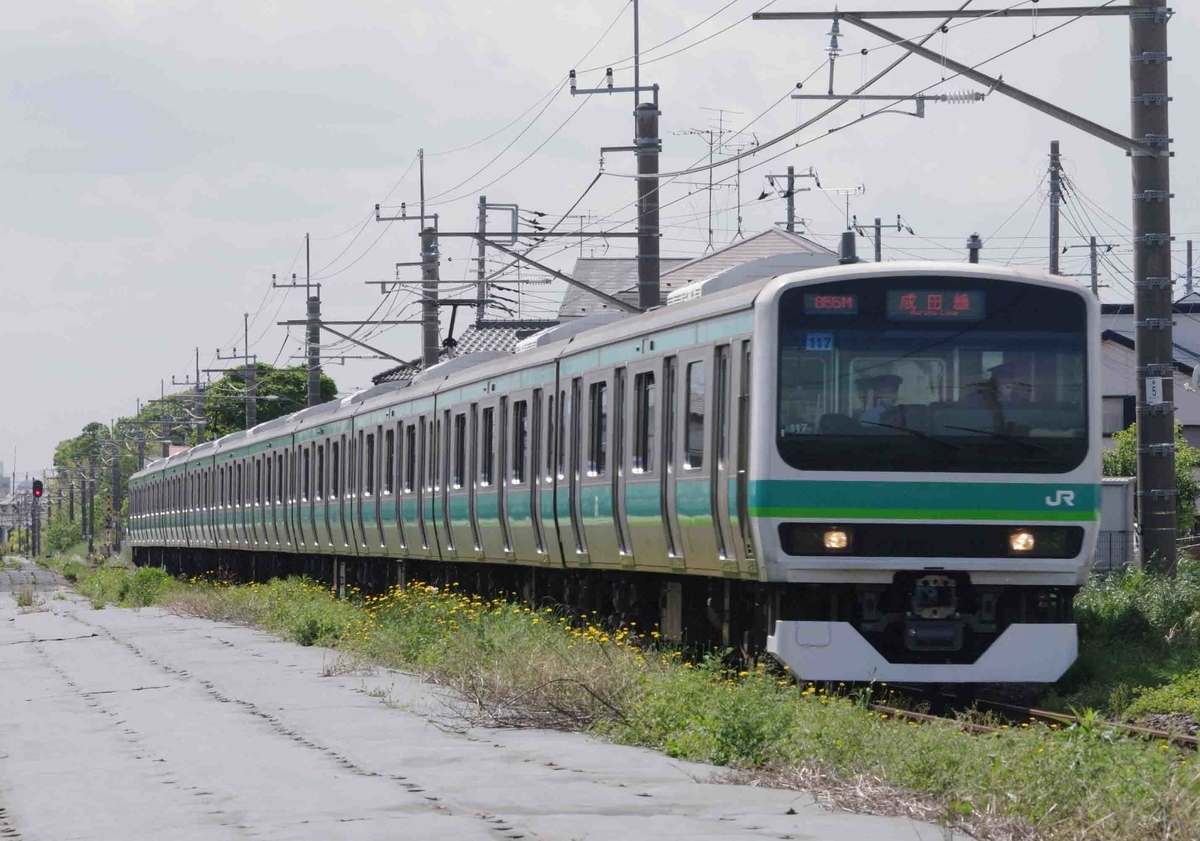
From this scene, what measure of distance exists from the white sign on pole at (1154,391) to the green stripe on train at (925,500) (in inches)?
118

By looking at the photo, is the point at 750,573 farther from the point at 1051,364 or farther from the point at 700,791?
the point at 700,791

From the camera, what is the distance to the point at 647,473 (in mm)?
15750

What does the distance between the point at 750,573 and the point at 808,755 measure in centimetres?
407

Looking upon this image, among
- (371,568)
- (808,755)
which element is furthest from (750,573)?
(371,568)

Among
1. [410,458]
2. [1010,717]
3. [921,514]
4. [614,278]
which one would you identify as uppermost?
[614,278]

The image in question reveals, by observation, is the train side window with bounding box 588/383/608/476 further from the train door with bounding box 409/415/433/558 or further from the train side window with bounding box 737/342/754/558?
the train door with bounding box 409/415/433/558

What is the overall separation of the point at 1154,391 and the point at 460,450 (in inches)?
356

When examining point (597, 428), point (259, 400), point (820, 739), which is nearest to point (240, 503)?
point (597, 428)

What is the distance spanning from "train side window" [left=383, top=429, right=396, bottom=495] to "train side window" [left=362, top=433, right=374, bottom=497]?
0.92 meters

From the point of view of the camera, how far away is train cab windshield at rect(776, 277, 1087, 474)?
518 inches

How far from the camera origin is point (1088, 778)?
7.80 metres

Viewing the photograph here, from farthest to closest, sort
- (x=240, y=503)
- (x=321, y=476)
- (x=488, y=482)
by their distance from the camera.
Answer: (x=240, y=503) < (x=321, y=476) < (x=488, y=482)

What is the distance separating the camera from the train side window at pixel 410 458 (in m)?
25.5

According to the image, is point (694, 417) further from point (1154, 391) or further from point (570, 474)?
point (1154, 391)
